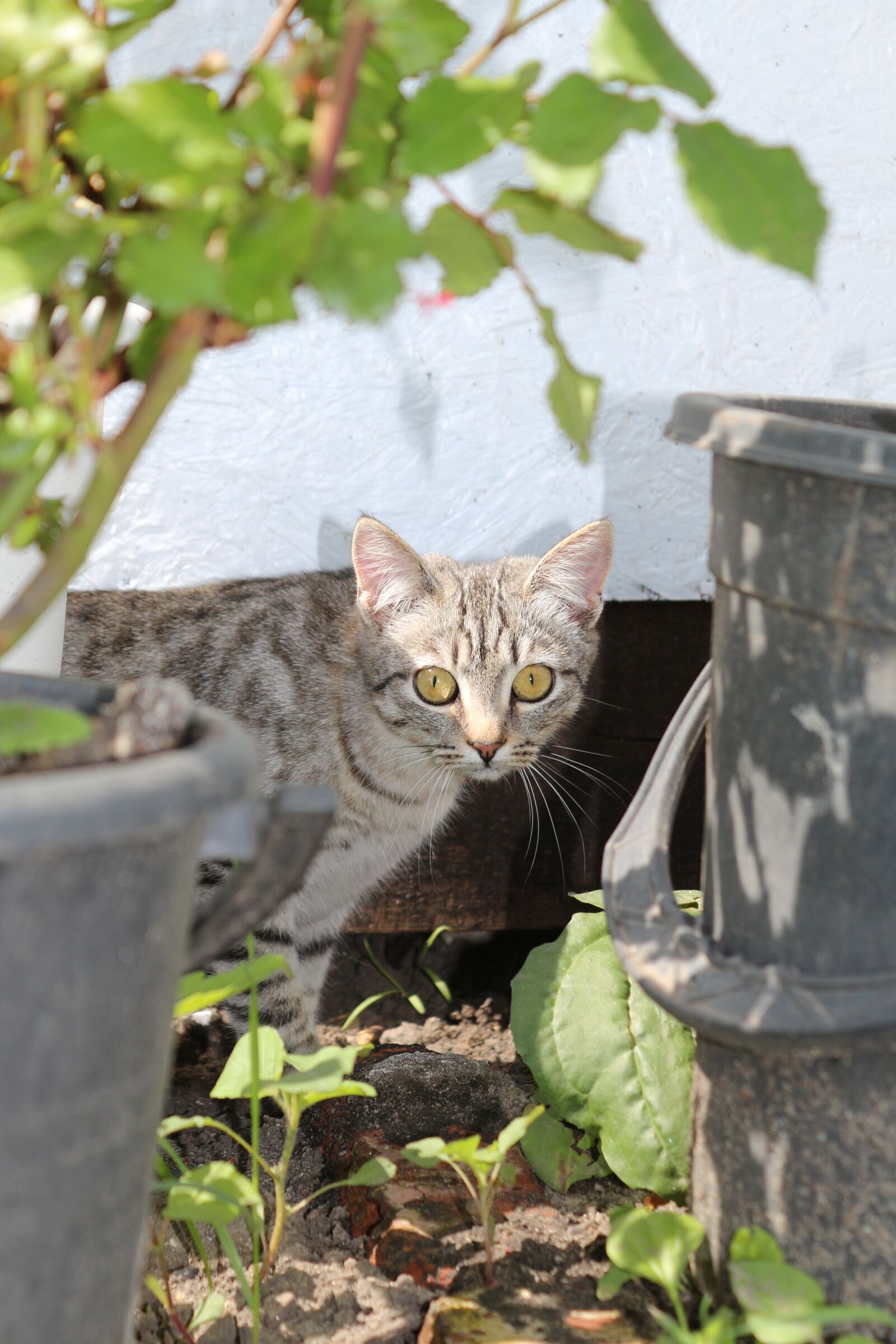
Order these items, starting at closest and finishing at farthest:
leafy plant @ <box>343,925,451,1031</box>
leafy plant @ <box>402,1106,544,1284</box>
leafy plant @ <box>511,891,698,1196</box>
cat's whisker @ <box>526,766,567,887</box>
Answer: leafy plant @ <box>402,1106,544,1284</box>
leafy plant @ <box>511,891,698,1196</box>
leafy plant @ <box>343,925,451,1031</box>
cat's whisker @ <box>526,766,567,887</box>

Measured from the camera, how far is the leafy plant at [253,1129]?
1.04 meters

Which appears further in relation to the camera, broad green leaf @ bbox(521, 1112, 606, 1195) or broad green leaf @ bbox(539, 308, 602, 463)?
broad green leaf @ bbox(521, 1112, 606, 1195)

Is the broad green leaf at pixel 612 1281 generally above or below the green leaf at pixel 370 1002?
above

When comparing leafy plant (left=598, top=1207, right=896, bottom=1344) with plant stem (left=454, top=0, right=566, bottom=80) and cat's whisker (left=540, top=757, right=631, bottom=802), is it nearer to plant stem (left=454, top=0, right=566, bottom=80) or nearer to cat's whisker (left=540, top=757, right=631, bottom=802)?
plant stem (left=454, top=0, right=566, bottom=80)

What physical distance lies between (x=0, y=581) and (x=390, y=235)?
0.94 meters

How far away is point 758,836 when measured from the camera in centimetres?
107

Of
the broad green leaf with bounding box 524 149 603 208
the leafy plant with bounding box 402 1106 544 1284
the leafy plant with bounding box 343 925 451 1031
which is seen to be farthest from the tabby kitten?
the broad green leaf with bounding box 524 149 603 208

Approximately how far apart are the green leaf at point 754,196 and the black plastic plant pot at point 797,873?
1.08 ft

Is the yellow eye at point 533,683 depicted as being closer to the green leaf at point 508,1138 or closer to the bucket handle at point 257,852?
the green leaf at point 508,1138

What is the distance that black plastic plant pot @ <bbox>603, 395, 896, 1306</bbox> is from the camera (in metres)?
0.97

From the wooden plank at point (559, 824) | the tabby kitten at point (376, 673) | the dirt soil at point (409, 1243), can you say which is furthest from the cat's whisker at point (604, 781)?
the dirt soil at point (409, 1243)

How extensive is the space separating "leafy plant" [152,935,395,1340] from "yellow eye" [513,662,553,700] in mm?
862

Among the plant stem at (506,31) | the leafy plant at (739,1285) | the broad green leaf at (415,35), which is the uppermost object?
the plant stem at (506,31)

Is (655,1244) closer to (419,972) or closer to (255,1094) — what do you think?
(255,1094)
